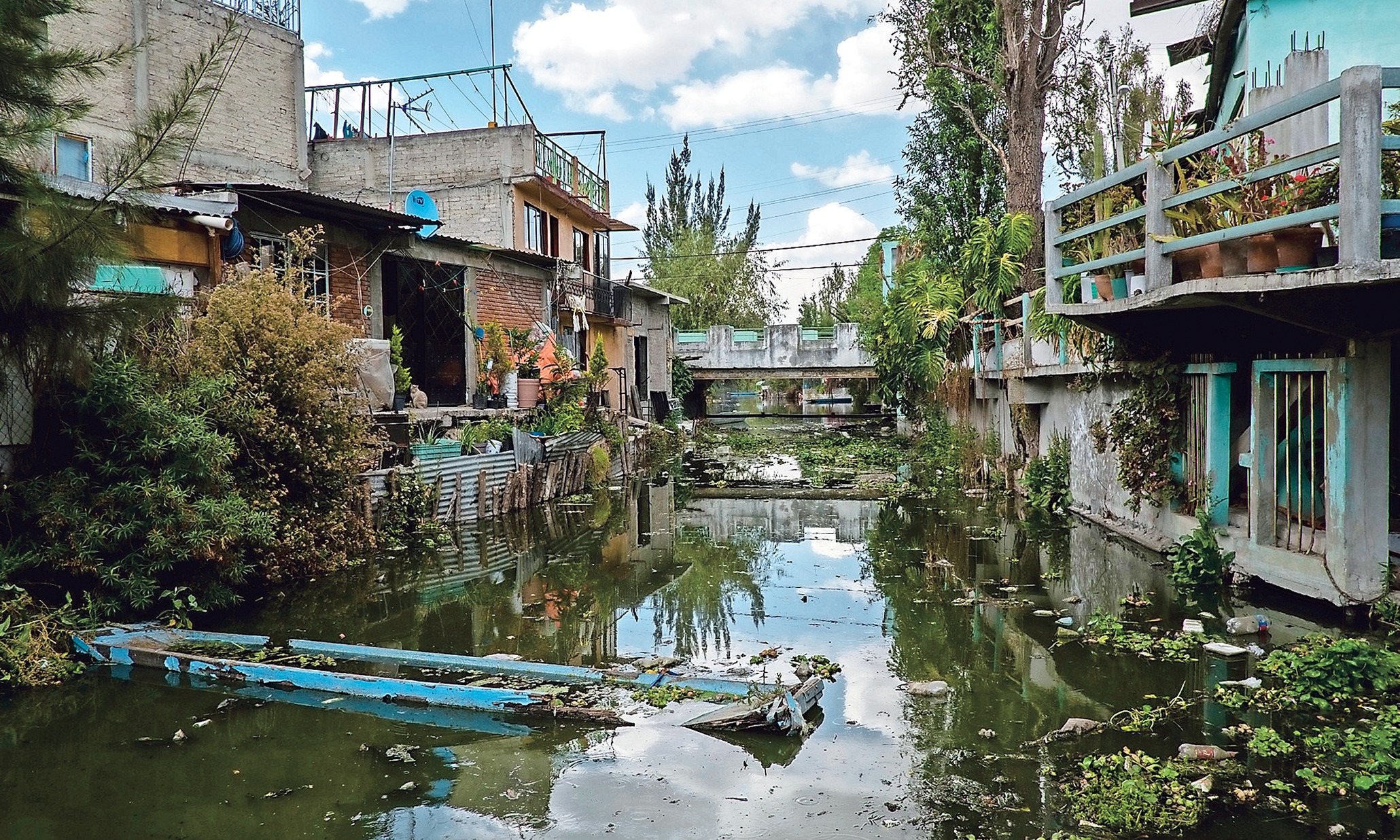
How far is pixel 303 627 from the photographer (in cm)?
817

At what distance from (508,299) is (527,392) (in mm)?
3450

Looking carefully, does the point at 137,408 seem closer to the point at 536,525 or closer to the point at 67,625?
the point at 67,625

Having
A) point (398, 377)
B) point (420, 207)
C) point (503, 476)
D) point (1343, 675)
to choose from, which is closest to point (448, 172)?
point (420, 207)

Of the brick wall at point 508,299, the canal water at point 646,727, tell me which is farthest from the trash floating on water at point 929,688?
the brick wall at point 508,299

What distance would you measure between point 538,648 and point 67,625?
367 centimetres

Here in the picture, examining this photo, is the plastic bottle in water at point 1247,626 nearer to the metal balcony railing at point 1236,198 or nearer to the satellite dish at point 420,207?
the metal balcony railing at point 1236,198

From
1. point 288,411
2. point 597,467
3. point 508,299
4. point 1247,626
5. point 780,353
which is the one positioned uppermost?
point 508,299

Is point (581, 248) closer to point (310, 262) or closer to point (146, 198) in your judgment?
point (310, 262)

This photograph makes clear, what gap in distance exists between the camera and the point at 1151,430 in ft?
33.0

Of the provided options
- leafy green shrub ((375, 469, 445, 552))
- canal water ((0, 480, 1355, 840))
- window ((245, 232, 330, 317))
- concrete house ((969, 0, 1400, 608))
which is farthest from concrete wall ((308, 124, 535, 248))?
concrete house ((969, 0, 1400, 608))

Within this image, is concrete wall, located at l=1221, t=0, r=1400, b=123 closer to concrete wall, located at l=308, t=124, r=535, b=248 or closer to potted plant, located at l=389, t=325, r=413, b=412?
potted plant, located at l=389, t=325, r=413, b=412

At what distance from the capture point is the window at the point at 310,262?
13547 mm

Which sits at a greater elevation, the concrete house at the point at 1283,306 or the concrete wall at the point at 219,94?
the concrete wall at the point at 219,94

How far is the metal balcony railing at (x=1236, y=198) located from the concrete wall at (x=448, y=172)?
15189mm
